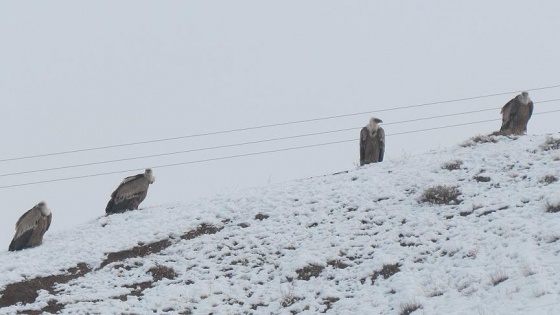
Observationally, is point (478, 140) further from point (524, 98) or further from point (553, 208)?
point (553, 208)

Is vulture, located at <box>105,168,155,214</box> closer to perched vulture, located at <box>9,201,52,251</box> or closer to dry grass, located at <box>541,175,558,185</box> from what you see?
perched vulture, located at <box>9,201,52,251</box>

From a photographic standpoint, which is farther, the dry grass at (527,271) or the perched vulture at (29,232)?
the perched vulture at (29,232)

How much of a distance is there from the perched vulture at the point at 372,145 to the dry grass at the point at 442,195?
7.03 metres

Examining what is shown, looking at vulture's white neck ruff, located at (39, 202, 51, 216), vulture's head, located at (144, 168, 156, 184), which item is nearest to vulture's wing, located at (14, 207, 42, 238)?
vulture's white neck ruff, located at (39, 202, 51, 216)

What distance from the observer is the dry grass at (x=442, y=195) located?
1624 centimetres

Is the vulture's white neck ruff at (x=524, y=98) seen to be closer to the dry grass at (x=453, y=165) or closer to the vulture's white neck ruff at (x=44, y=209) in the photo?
the dry grass at (x=453, y=165)

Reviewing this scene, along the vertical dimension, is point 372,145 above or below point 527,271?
above

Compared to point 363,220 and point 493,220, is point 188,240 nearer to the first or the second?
point 363,220

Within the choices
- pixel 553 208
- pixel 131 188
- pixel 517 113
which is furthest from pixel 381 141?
pixel 553 208

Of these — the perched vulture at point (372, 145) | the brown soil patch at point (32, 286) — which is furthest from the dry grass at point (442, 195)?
the perched vulture at point (372, 145)

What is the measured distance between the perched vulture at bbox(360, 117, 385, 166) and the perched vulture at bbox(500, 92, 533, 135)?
11.3ft

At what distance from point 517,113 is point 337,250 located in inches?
377

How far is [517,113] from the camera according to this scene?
878 inches

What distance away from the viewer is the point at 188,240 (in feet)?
55.0
